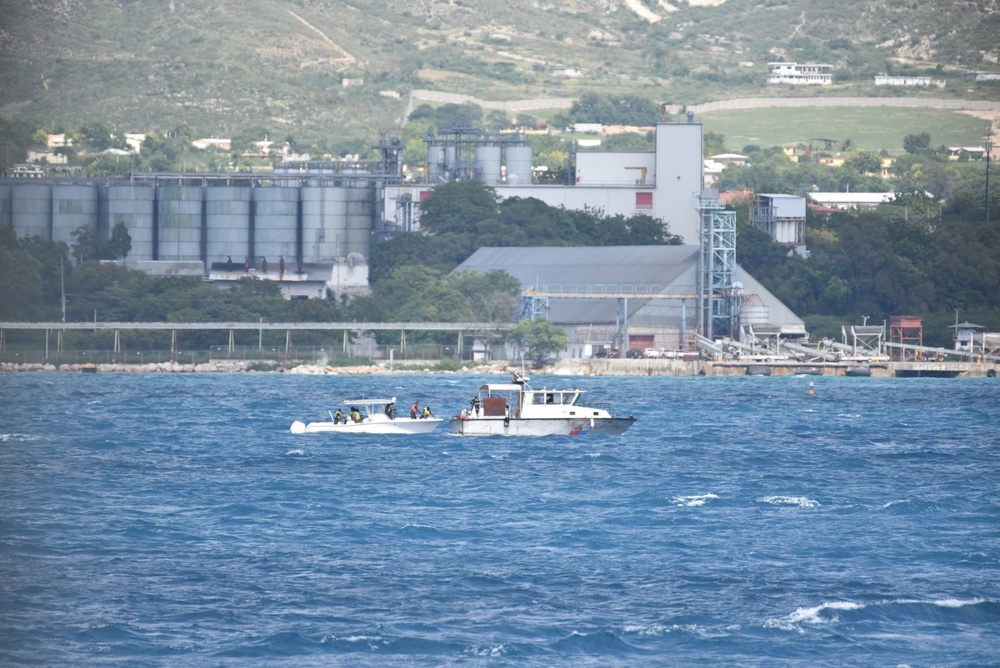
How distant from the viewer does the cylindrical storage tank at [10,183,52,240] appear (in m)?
192

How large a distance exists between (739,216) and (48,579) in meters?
150

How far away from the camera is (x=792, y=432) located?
95875mm

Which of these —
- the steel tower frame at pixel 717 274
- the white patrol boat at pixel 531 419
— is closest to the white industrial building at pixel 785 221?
the steel tower frame at pixel 717 274

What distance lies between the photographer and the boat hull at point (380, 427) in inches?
3590

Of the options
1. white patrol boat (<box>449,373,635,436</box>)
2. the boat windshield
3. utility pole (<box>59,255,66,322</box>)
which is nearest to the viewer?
white patrol boat (<box>449,373,635,436</box>)

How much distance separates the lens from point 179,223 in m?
194

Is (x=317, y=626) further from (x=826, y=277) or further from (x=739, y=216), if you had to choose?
(x=739, y=216)

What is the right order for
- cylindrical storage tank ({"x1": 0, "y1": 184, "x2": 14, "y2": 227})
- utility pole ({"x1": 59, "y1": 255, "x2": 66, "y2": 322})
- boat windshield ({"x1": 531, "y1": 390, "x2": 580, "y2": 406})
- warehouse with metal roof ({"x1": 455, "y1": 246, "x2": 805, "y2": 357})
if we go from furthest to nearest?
cylindrical storage tank ({"x1": 0, "y1": 184, "x2": 14, "y2": 227}) < utility pole ({"x1": 59, "y1": 255, "x2": 66, "y2": 322}) < warehouse with metal roof ({"x1": 455, "y1": 246, "x2": 805, "y2": 357}) < boat windshield ({"x1": 531, "y1": 390, "x2": 580, "y2": 406})

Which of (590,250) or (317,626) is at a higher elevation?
(590,250)

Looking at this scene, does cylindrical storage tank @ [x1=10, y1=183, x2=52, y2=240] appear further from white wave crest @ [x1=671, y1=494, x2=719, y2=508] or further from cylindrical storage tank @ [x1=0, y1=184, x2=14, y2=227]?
white wave crest @ [x1=671, y1=494, x2=719, y2=508]

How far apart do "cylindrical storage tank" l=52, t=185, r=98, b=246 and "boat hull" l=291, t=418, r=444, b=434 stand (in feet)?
345

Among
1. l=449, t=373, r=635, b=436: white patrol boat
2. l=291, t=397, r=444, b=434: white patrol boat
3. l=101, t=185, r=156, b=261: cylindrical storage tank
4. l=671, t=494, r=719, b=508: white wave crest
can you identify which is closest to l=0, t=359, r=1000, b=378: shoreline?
l=101, t=185, r=156, b=261: cylindrical storage tank

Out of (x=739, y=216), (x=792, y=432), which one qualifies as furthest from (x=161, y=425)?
(x=739, y=216)

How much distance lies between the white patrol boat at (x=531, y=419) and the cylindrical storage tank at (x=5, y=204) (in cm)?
10919
